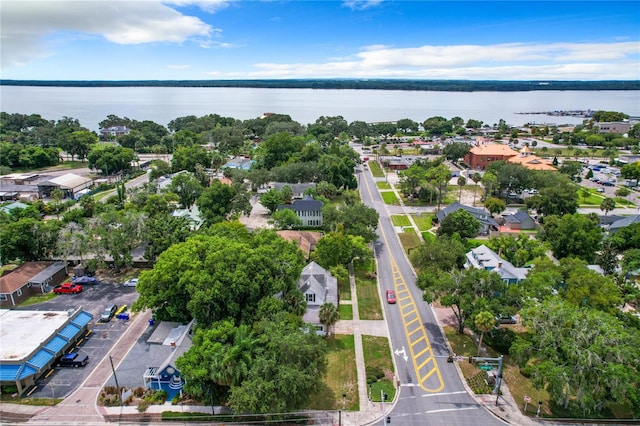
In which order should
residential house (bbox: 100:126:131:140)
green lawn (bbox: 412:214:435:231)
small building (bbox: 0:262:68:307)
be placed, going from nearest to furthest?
small building (bbox: 0:262:68:307) < green lawn (bbox: 412:214:435:231) < residential house (bbox: 100:126:131:140)

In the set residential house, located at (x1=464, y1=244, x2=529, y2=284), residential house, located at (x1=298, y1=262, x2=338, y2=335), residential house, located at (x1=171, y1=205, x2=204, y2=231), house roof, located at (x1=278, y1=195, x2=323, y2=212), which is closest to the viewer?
residential house, located at (x1=298, y1=262, x2=338, y2=335)

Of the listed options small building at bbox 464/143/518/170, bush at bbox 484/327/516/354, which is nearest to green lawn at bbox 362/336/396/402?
bush at bbox 484/327/516/354

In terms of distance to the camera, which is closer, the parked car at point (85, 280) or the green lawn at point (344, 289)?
the green lawn at point (344, 289)

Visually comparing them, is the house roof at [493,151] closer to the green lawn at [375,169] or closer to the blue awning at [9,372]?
the green lawn at [375,169]

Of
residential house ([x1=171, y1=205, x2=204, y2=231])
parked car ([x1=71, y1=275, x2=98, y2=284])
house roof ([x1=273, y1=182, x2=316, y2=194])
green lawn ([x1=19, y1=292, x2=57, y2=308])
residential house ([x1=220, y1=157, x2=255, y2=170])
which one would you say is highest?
residential house ([x1=220, y1=157, x2=255, y2=170])

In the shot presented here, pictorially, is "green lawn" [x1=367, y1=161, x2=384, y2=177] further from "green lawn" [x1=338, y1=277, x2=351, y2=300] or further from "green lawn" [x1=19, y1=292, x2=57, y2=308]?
"green lawn" [x1=19, y1=292, x2=57, y2=308]

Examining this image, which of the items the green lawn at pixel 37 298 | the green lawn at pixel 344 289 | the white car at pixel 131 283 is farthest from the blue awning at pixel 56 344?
the green lawn at pixel 344 289

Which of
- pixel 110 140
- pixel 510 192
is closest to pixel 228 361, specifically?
pixel 510 192
